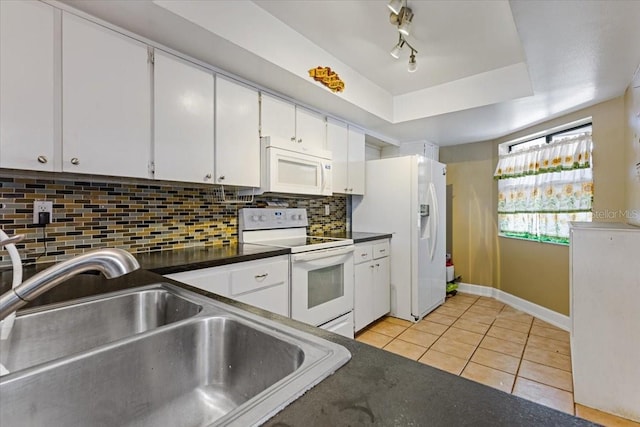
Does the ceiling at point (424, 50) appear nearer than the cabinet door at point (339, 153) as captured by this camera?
Yes

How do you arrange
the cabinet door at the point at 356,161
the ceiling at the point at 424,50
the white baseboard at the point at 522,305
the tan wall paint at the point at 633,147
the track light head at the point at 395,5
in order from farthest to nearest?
the cabinet door at the point at 356,161, the white baseboard at the point at 522,305, the tan wall paint at the point at 633,147, the track light head at the point at 395,5, the ceiling at the point at 424,50

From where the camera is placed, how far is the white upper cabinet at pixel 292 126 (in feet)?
7.75

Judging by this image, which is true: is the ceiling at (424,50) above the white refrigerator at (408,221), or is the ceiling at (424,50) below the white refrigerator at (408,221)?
above

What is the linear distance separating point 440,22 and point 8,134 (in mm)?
2479

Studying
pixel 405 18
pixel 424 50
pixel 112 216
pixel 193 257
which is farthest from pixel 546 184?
pixel 112 216

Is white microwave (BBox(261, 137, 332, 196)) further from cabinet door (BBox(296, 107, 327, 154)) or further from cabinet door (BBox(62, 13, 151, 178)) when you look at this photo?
cabinet door (BBox(62, 13, 151, 178))

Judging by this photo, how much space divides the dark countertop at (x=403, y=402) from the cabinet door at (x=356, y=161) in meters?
2.78

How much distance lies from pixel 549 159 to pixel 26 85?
160 inches

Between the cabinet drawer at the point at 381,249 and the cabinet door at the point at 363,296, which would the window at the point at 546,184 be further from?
the cabinet door at the point at 363,296

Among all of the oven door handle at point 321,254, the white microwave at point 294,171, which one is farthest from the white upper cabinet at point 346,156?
the oven door handle at point 321,254

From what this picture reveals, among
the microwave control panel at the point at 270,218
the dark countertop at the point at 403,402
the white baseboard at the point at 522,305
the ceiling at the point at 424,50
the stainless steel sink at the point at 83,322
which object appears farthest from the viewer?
the white baseboard at the point at 522,305

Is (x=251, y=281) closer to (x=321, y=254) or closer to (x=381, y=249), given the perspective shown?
(x=321, y=254)

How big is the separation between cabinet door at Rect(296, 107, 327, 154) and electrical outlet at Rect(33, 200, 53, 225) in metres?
1.62

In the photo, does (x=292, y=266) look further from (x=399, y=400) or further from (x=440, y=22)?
(x=440, y=22)
